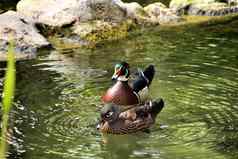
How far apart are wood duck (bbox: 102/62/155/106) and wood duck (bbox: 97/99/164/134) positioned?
59 centimetres

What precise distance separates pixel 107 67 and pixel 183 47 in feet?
8.71

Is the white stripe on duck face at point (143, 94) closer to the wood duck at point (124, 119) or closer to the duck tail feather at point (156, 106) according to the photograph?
the duck tail feather at point (156, 106)

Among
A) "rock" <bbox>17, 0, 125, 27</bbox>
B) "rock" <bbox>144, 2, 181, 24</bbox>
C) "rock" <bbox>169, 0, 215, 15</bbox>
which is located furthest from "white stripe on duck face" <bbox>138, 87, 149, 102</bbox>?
"rock" <bbox>169, 0, 215, 15</bbox>

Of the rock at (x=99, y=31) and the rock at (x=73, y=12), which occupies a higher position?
the rock at (x=73, y=12)

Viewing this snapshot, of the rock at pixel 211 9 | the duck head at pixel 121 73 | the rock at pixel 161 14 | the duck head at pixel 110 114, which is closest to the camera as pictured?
the duck head at pixel 110 114

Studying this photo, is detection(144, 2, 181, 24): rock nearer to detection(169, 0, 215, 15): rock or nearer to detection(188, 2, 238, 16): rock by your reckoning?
detection(169, 0, 215, 15): rock

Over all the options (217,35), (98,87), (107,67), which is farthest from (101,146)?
(217,35)

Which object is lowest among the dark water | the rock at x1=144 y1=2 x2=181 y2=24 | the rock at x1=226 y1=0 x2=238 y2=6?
the dark water

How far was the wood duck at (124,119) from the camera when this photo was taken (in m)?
7.43

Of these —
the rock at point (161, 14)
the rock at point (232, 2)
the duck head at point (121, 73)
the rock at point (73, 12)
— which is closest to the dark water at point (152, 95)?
the duck head at point (121, 73)

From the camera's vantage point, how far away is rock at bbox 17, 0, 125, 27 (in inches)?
612

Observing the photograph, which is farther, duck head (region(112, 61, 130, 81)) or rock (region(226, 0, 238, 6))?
rock (region(226, 0, 238, 6))

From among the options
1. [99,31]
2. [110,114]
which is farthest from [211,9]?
[110,114]

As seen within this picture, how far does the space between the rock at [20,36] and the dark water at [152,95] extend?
18.3 inches
